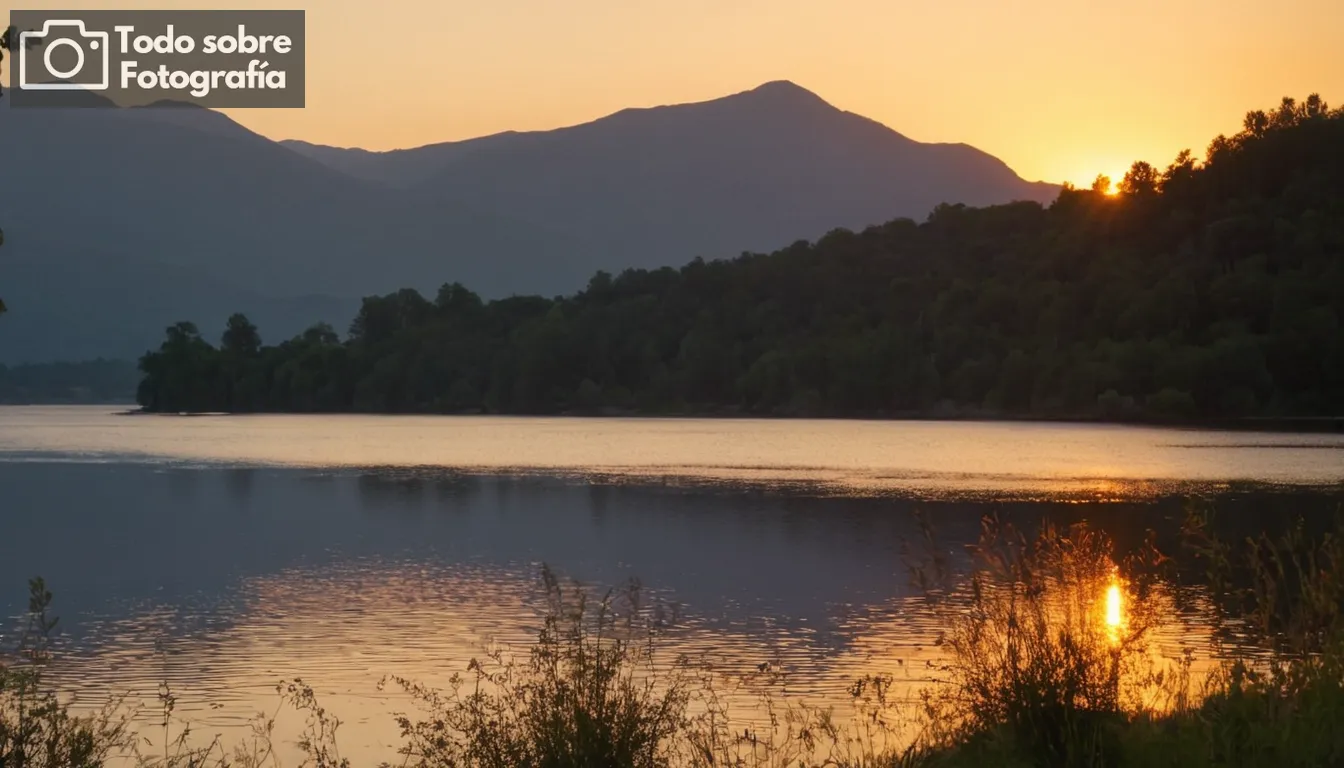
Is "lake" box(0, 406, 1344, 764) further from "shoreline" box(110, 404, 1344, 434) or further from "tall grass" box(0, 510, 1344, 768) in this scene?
"shoreline" box(110, 404, 1344, 434)

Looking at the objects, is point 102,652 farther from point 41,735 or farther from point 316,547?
point 316,547

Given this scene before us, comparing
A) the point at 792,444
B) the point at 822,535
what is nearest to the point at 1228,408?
the point at 792,444

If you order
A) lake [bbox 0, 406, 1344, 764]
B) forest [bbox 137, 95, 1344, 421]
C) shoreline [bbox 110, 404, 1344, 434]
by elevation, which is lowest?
lake [bbox 0, 406, 1344, 764]

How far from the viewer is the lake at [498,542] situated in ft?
64.4

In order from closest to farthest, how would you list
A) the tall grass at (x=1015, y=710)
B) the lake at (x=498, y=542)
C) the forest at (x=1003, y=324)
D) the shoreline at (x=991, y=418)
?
the tall grass at (x=1015, y=710)
the lake at (x=498, y=542)
the shoreline at (x=991, y=418)
the forest at (x=1003, y=324)

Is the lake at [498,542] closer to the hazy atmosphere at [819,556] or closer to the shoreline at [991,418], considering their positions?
the hazy atmosphere at [819,556]

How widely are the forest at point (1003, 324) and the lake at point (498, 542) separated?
138 feet

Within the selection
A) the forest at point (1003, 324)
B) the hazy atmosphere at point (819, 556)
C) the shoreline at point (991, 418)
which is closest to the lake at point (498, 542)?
the hazy atmosphere at point (819, 556)

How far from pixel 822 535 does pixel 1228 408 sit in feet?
318

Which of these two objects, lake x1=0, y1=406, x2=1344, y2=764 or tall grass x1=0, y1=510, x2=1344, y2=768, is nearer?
tall grass x1=0, y1=510, x2=1344, y2=768

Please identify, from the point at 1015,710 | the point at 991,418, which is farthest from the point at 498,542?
the point at 991,418

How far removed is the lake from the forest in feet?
138

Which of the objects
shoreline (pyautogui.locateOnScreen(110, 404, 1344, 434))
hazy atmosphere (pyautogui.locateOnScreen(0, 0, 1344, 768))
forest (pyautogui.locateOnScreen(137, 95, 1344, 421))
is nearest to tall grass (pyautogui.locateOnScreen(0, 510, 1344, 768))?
hazy atmosphere (pyautogui.locateOnScreen(0, 0, 1344, 768))

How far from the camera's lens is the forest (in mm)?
128875
